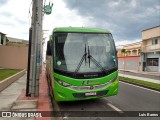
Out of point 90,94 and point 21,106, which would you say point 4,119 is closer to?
point 21,106

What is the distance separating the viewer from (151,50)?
136 ft

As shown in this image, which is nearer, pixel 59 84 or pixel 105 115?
pixel 105 115

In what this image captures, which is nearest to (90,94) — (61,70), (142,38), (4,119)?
(61,70)

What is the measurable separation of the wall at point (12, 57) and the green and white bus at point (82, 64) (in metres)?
22.8

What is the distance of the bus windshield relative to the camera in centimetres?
795

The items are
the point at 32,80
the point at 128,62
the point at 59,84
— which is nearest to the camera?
the point at 59,84

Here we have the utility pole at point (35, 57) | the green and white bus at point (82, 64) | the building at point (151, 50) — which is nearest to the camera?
the green and white bus at point (82, 64)

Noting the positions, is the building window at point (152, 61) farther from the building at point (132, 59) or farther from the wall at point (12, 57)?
the wall at point (12, 57)

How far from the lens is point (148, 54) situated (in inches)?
1736

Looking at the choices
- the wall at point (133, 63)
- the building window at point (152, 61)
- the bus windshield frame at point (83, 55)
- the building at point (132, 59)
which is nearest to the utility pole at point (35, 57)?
the bus windshield frame at point (83, 55)

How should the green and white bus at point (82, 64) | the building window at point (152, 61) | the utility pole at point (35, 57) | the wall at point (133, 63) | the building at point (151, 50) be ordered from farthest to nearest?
the wall at point (133, 63), the building window at point (152, 61), the building at point (151, 50), the utility pole at point (35, 57), the green and white bus at point (82, 64)

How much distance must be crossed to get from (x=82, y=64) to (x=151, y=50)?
36.0 metres

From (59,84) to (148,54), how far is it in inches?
1534

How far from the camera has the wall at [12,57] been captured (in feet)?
98.0
